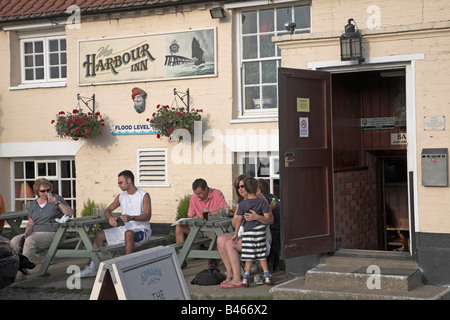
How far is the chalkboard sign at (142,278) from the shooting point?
18.7 ft

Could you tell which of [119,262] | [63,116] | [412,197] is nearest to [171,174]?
[63,116]

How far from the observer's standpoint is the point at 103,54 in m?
13.3

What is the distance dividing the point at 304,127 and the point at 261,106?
3834 mm

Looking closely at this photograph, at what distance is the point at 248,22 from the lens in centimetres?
1233

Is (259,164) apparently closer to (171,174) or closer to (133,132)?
(171,174)

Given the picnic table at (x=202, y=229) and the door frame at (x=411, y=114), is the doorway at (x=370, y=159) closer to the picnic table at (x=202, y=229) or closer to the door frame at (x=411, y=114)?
the door frame at (x=411, y=114)

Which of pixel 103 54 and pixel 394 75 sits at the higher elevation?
pixel 103 54

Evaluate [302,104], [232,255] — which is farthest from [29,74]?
[302,104]

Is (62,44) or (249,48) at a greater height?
(62,44)

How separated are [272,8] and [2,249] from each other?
6.39 metres

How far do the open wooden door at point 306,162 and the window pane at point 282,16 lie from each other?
138 inches

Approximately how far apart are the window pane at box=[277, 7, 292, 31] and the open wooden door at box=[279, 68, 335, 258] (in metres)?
3.51

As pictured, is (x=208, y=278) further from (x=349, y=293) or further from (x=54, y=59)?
(x=54, y=59)

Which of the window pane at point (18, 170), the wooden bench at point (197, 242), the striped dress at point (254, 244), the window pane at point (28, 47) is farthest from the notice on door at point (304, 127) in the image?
the window pane at point (18, 170)
